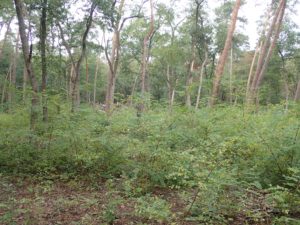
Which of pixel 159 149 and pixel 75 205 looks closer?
pixel 75 205

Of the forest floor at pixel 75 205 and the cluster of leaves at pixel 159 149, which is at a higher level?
the cluster of leaves at pixel 159 149

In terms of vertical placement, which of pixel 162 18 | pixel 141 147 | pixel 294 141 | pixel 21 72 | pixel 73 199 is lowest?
pixel 73 199

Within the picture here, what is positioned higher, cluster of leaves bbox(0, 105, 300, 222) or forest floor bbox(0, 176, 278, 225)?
cluster of leaves bbox(0, 105, 300, 222)

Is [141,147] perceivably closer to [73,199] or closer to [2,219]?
[73,199]

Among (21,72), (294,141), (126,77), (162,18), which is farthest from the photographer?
(126,77)

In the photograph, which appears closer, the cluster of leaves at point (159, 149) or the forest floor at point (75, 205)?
the forest floor at point (75, 205)

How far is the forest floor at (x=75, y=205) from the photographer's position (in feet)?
14.2

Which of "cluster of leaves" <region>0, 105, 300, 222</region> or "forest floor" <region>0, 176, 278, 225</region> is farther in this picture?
"cluster of leaves" <region>0, 105, 300, 222</region>

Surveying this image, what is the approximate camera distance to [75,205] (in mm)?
5016

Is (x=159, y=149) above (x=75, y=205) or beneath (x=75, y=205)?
above

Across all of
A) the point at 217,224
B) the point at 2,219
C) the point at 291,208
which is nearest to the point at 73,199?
the point at 2,219

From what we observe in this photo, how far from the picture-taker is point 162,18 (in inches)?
990

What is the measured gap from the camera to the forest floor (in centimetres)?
432

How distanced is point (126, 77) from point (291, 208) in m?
39.8
